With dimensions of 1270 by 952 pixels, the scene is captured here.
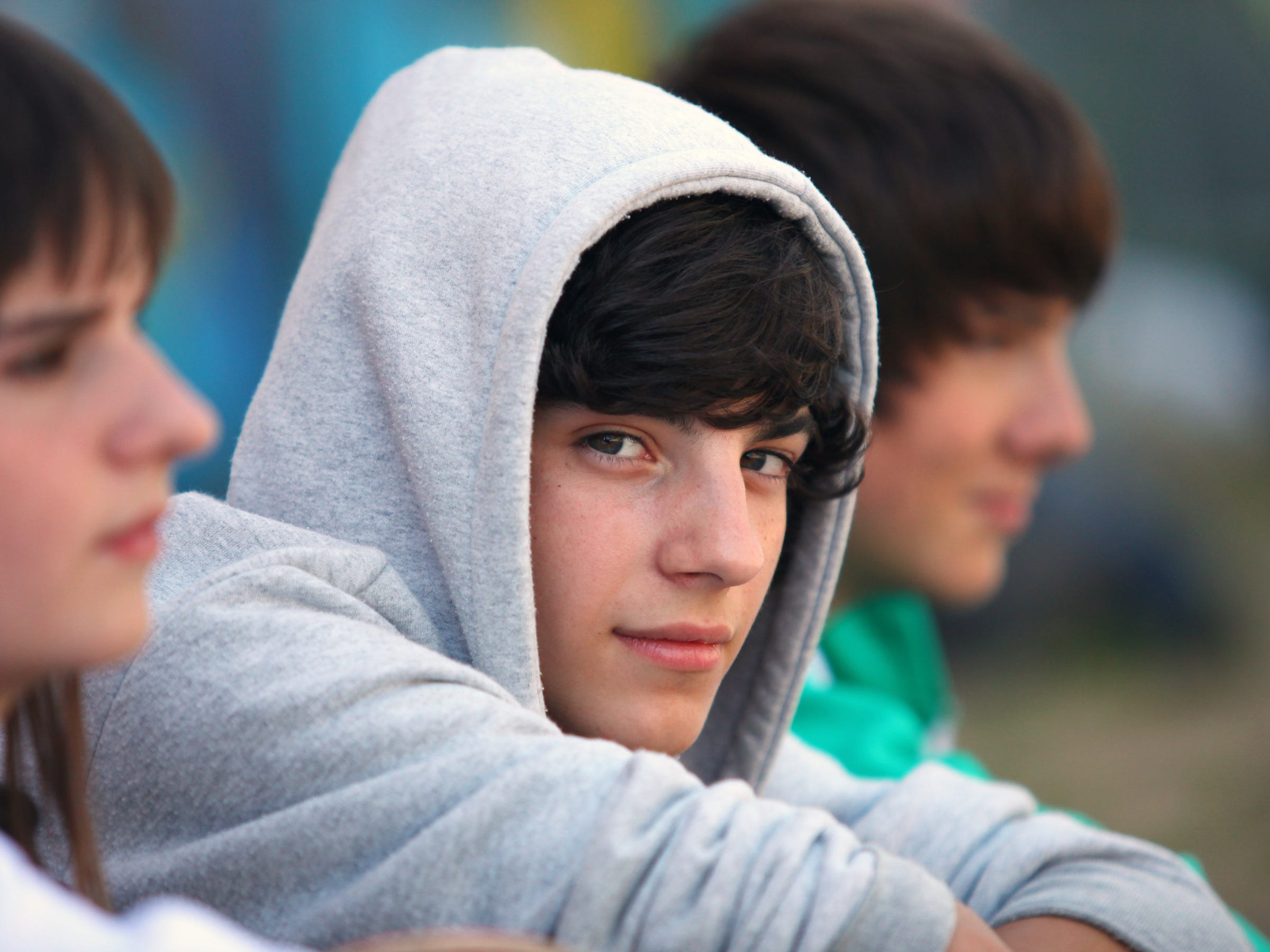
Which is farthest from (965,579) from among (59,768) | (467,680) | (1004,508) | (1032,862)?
(59,768)

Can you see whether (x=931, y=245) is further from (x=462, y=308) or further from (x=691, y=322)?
(x=462, y=308)

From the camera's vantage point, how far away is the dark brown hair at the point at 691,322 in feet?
4.92

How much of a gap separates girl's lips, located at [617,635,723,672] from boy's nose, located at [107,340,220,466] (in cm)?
68

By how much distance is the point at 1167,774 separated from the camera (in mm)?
5105

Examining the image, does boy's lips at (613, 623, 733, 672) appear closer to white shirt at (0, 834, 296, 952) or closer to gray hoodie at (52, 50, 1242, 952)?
gray hoodie at (52, 50, 1242, 952)

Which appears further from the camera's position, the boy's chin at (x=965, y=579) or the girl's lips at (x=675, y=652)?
the boy's chin at (x=965, y=579)

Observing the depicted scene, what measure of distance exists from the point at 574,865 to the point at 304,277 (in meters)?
0.93

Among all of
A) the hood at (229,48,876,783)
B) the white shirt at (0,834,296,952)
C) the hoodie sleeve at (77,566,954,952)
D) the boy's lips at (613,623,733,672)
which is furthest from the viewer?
the boy's lips at (613,623,733,672)

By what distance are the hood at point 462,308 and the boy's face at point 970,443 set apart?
3.09ft

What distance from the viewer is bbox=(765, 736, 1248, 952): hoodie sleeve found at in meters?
1.53

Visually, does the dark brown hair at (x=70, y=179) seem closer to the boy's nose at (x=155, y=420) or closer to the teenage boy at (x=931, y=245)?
the boy's nose at (x=155, y=420)

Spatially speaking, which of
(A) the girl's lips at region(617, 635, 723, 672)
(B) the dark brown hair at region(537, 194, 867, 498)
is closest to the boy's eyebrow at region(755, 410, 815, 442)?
(B) the dark brown hair at region(537, 194, 867, 498)

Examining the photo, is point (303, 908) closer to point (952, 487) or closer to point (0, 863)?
point (0, 863)

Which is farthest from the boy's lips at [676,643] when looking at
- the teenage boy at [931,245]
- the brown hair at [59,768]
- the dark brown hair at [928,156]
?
the dark brown hair at [928,156]
